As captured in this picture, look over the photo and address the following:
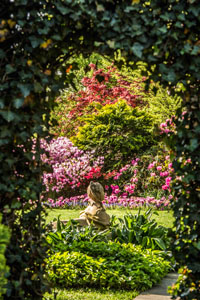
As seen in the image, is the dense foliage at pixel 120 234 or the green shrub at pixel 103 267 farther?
the dense foliage at pixel 120 234

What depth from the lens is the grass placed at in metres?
4.27

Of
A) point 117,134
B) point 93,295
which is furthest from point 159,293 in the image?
point 117,134

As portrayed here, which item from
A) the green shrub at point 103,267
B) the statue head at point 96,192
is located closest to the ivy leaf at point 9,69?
the green shrub at point 103,267

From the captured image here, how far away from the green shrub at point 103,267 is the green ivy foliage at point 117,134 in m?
6.54

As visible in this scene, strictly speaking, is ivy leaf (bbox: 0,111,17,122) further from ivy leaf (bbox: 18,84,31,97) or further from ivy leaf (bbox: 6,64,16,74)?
ivy leaf (bbox: 6,64,16,74)

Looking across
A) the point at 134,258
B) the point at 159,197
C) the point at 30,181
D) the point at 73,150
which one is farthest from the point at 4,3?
the point at 73,150

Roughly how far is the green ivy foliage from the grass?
718 centimetres

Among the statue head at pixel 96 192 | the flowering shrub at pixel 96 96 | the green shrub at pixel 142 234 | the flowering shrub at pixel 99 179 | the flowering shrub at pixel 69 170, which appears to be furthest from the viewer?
the flowering shrub at pixel 96 96

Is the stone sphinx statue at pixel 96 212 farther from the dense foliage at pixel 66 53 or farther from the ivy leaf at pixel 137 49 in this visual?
the ivy leaf at pixel 137 49

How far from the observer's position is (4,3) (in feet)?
8.89

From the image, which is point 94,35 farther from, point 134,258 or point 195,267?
point 134,258

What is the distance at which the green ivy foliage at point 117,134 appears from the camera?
11711 millimetres

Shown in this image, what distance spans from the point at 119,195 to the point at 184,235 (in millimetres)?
8366

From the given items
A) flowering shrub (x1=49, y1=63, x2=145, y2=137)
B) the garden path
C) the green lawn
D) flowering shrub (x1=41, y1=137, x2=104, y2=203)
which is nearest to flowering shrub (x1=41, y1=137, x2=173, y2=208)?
flowering shrub (x1=41, y1=137, x2=104, y2=203)
